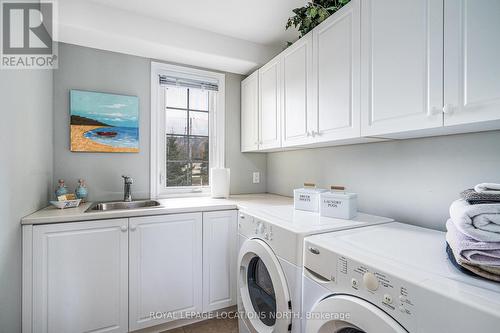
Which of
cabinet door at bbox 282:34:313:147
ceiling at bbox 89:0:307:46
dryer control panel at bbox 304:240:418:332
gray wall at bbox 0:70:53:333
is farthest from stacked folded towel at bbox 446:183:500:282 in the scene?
gray wall at bbox 0:70:53:333

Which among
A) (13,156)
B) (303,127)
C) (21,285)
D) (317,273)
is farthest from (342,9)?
(21,285)

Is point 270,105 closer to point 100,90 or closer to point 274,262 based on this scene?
point 274,262

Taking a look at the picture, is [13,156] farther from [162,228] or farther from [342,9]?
[342,9]

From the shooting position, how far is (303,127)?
5.75ft

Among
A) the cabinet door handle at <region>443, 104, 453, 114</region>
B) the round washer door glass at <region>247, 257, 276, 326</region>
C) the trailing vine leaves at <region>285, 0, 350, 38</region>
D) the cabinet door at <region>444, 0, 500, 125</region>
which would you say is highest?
the trailing vine leaves at <region>285, 0, 350, 38</region>

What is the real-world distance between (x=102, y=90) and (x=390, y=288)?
2434 millimetres

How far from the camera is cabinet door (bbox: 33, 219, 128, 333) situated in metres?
1.41

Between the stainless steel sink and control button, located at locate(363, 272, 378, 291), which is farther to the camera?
the stainless steel sink

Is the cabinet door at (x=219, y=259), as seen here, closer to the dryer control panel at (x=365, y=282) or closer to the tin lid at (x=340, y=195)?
the tin lid at (x=340, y=195)

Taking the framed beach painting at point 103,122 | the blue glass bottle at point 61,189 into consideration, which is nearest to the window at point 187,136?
the framed beach painting at point 103,122

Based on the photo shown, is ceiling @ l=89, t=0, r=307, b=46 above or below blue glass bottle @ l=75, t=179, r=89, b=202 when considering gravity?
above

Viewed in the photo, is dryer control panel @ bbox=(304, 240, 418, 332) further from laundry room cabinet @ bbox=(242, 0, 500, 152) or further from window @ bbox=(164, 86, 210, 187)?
window @ bbox=(164, 86, 210, 187)

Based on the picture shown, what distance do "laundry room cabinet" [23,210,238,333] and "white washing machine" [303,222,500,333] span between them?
99cm

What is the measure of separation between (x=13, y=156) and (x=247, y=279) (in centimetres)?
159
